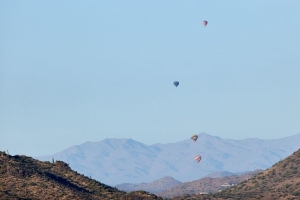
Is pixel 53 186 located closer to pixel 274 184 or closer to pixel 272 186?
pixel 272 186

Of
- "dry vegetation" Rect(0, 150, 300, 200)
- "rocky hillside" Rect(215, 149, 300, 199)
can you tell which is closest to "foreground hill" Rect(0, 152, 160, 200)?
"dry vegetation" Rect(0, 150, 300, 200)

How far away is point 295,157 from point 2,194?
3950 inches

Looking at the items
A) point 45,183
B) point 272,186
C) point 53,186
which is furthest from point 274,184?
point 45,183

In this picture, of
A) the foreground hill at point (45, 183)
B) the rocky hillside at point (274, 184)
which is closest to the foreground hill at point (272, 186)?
the rocky hillside at point (274, 184)

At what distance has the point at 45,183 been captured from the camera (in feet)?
386

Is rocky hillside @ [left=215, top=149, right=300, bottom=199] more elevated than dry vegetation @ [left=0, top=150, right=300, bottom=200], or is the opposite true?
rocky hillside @ [left=215, top=149, right=300, bottom=199]

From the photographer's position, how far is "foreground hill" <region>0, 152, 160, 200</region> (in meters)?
111

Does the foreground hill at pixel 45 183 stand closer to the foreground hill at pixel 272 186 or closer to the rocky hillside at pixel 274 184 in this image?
the foreground hill at pixel 272 186

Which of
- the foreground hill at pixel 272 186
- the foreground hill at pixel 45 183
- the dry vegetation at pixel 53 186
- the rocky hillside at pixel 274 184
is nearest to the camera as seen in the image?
the foreground hill at pixel 45 183

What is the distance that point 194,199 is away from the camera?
14288cm

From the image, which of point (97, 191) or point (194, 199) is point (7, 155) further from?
point (194, 199)

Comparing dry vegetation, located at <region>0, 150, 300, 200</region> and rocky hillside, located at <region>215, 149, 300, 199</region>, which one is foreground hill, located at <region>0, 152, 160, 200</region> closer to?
dry vegetation, located at <region>0, 150, 300, 200</region>

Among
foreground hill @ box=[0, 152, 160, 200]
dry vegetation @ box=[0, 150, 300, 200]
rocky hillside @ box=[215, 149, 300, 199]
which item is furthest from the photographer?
Result: rocky hillside @ box=[215, 149, 300, 199]

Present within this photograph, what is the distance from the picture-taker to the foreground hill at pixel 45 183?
111 m
